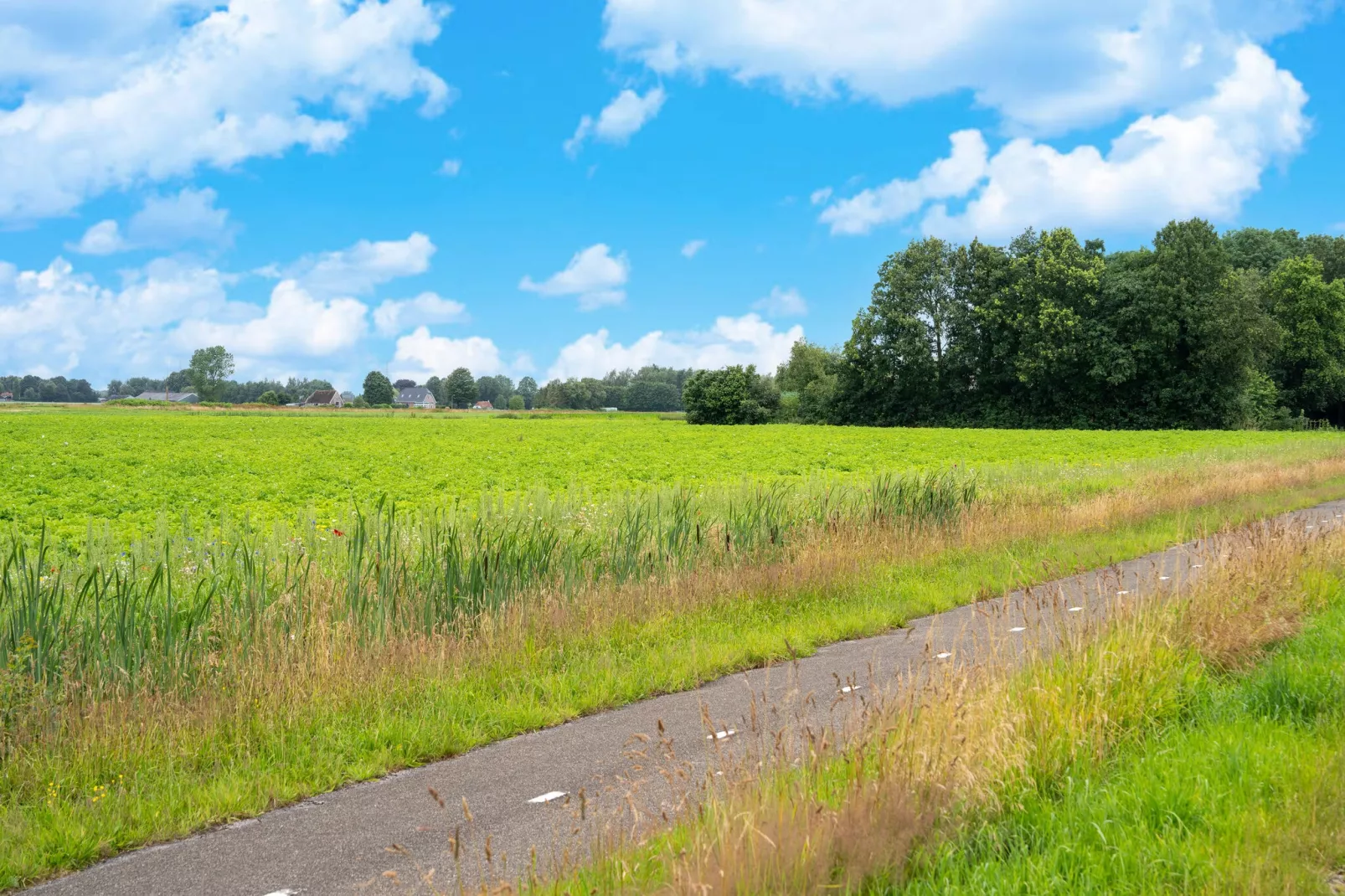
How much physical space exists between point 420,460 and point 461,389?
16348 centimetres

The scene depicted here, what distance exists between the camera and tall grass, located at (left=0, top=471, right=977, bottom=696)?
6.43 m

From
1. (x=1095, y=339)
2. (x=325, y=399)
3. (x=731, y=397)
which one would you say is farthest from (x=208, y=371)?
(x=1095, y=339)

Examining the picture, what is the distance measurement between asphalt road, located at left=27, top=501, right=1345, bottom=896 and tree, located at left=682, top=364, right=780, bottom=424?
86286 millimetres

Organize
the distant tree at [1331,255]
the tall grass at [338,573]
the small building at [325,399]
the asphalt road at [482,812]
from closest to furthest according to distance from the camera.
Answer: the asphalt road at [482,812] < the tall grass at [338,573] < the distant tree at [1331,255] < the small building at [325,399]

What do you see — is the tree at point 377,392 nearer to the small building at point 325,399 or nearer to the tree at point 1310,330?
the small building at point 325,399

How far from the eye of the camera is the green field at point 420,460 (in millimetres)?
23547

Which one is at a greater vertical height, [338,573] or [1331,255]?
[1331,255]

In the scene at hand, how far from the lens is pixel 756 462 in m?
38.1

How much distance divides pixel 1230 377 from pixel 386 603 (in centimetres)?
7217

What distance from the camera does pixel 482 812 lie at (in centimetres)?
511

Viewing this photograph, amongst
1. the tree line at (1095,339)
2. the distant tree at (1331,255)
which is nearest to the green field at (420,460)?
the tree line at (1095,339)

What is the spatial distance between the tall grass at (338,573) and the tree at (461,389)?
187 m

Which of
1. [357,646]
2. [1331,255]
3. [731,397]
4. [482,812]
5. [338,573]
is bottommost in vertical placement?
[482,812]

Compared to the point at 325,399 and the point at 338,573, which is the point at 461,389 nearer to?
the point at 325,399
